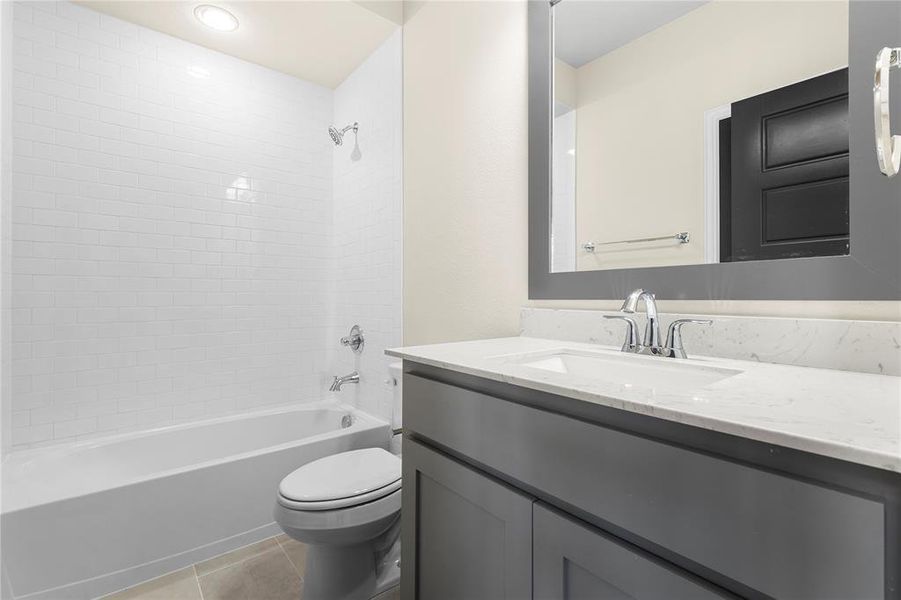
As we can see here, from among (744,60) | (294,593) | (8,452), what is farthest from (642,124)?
(8,452)

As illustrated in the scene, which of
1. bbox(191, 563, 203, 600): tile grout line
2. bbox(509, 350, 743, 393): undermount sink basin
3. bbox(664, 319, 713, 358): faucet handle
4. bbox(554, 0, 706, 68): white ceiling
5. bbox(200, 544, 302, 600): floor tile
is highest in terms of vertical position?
bbox(554, 0, 706, 68): white ceiling

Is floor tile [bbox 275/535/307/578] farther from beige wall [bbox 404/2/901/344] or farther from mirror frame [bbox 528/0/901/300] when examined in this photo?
mirror frame [bbox 528/0/901/300]

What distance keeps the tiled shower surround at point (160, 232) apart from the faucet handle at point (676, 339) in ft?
4.51

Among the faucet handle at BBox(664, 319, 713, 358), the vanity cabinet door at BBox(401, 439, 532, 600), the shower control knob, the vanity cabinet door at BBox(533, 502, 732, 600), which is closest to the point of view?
the vanity cabinet door at BBox(533, 502, 732, 600)

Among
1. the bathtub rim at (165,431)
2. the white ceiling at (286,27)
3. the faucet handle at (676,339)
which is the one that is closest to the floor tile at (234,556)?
the bathtub rim at (165,431)

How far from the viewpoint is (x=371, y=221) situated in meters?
2.33

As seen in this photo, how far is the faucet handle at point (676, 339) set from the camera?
99cm

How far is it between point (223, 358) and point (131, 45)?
1690 millimetres

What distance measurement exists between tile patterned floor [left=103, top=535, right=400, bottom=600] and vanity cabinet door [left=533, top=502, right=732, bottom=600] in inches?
43.0

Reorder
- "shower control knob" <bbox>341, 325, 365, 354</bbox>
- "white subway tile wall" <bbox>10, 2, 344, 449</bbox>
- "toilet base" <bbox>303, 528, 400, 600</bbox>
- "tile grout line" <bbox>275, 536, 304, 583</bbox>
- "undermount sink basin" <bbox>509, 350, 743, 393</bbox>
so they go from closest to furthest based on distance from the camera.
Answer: "undermount sink basin" <bbox>509, 350, 743, 393</bbox>
"toilet base" <bbox>303, 528, 400, 600</bbox>
"tile grout line" <bbox>275, 536, 304, 583</bbox>
"white subway tile wall" <bbox>10, 2, 344, 449</bbox>
"shower control knob" <bbox>341, 325, 365, 354</bbox>

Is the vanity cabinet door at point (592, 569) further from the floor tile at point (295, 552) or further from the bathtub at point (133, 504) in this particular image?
the bathtub at point (133, 504)

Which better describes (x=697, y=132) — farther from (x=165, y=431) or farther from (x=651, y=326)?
(x=165, y=431)

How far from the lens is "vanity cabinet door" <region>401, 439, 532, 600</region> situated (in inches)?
30.1

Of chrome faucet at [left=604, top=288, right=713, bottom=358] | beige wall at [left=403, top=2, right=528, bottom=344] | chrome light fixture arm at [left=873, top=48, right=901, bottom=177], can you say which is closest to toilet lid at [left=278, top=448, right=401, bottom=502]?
beige wall at [left=403, top=2, right=528, bottom=344]
